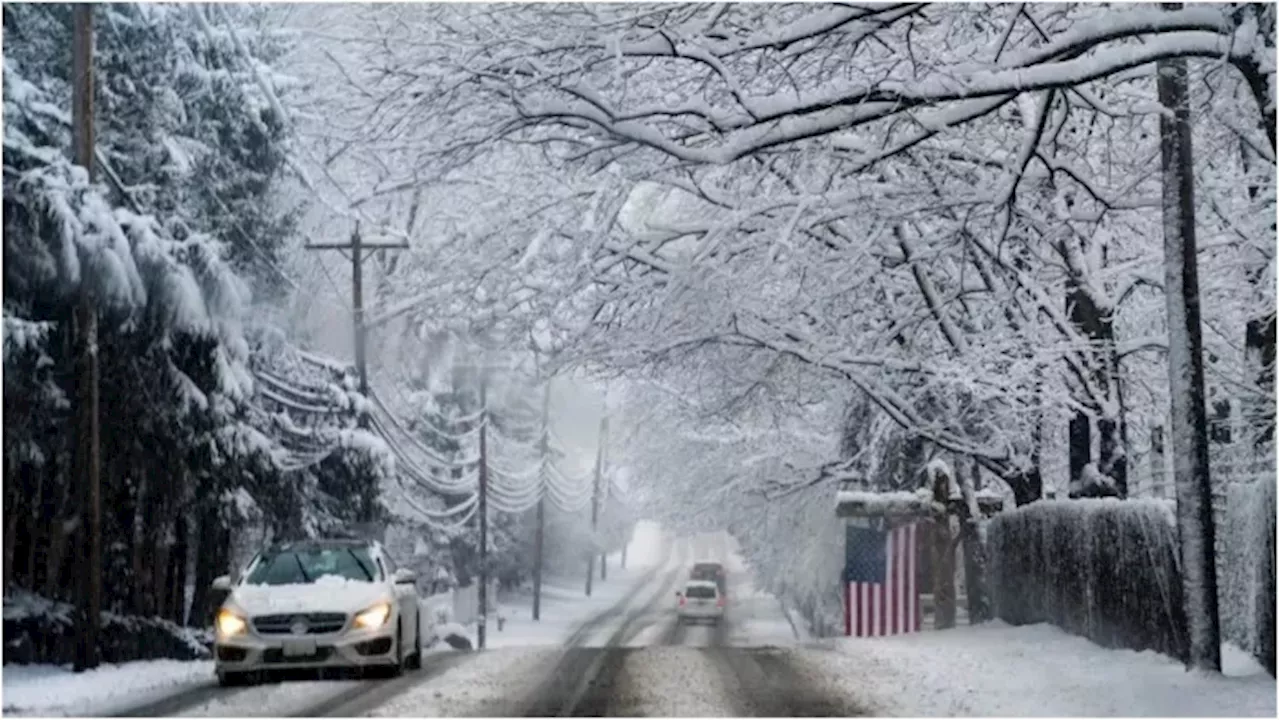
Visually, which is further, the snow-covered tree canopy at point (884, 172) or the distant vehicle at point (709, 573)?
the distant vehicle at point (709, 573)

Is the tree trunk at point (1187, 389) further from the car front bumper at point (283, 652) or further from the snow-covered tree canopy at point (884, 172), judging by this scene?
the car front bumper at point (283, 652)

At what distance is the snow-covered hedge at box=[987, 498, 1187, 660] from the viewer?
1563 cm

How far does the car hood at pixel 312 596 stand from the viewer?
14.7m

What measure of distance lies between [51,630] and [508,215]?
8840mm

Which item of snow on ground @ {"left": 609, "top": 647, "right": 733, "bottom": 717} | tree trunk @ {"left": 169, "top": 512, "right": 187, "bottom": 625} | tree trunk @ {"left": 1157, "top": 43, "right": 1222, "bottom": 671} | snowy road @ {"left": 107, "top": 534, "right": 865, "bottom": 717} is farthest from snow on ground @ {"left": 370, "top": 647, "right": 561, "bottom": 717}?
tree trunk @ {"left": 169, "top": 512, "right": 187, "bottom": 625}

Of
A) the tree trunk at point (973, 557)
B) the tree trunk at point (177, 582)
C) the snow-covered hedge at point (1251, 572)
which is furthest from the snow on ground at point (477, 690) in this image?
the tree trunk at point (973, 557)

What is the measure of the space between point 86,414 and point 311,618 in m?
6.55

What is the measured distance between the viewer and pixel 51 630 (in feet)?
72.1

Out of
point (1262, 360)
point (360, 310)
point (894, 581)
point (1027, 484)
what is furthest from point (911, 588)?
point (360, 310)

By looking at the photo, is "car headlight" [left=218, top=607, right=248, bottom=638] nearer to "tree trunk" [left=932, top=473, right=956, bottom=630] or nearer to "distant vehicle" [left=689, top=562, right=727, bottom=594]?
"tree trunk" [left=932, top=473, right=956, bottom=630]

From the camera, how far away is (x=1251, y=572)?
13938 millimetres

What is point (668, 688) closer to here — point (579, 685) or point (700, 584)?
point (579, 685)

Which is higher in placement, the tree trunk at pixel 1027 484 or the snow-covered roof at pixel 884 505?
the tree trunk at pixel 1027 484

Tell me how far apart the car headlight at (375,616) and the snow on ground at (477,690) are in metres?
0.74
